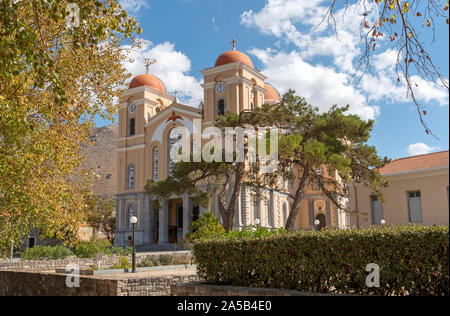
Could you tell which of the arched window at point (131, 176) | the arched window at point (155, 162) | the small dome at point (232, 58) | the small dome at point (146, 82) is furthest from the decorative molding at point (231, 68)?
the arched window at point (131, 176)

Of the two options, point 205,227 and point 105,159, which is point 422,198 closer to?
point 205,227

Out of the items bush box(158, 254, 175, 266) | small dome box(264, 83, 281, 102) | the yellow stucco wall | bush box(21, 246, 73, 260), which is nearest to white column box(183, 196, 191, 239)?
small dome box(264, 83, 281, 102)

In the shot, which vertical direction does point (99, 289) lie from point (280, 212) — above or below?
below

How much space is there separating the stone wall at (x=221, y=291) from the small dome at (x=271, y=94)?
35631 millimetres

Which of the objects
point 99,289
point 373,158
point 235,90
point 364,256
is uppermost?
point 235,90

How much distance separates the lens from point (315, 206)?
4275cm

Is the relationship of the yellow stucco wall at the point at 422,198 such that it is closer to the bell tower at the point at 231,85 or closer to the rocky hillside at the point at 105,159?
the bell tower at the point at 231,85

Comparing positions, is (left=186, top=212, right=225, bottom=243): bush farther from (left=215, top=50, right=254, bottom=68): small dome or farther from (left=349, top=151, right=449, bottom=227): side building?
(left=215, top=50, right=254, bottom=68): small dome

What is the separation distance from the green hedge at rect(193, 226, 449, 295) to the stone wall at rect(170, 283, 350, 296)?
14.5 inches

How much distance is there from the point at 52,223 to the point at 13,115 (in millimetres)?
3585

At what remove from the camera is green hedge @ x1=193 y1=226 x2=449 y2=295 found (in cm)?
574
